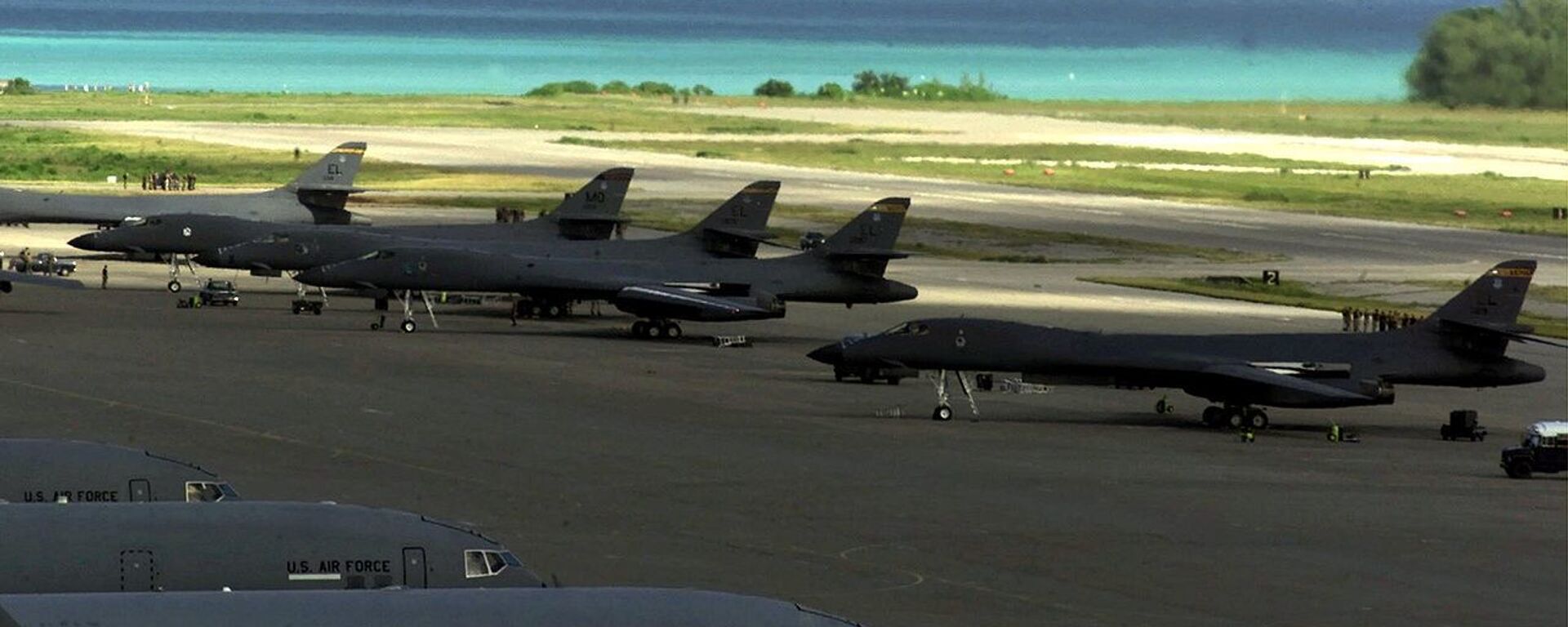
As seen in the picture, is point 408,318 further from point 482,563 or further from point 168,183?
point 168,183

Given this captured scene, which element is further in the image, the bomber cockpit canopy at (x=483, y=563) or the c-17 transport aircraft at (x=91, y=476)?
the c-17 transport aircraft at (x=91, y=476)

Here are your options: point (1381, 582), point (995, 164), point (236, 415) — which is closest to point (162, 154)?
point (995, 164)

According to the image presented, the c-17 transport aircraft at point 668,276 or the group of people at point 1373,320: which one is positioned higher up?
the c-17 transport aircraft at point 668,276

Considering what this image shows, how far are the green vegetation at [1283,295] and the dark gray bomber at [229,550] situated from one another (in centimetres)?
6144

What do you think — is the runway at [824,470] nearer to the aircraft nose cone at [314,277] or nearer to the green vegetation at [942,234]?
the aircraft nose cone at [314,277]

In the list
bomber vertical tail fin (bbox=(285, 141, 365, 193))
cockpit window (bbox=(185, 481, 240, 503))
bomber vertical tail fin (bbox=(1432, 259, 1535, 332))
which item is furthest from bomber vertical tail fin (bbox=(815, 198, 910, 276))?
cockpit window (bbox=(185, 481, 240, 503))

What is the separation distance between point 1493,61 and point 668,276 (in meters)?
122

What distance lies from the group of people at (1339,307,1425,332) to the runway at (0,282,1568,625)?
5.59 metres

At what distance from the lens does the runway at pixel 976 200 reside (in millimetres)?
114875

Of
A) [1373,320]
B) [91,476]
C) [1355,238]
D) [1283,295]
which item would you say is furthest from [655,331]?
[1355,238]

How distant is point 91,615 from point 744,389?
145 feet

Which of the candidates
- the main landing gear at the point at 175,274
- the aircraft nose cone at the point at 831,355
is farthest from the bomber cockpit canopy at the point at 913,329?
the main landing gear at the point at 175,274

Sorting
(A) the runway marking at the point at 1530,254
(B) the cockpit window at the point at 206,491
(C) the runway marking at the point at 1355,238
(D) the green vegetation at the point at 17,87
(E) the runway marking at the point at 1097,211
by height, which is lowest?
(B) the cockpit window at the point at 206,491

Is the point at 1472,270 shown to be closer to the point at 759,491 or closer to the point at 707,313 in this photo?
the point at 707,313
